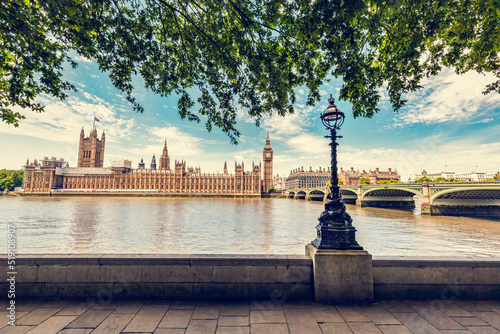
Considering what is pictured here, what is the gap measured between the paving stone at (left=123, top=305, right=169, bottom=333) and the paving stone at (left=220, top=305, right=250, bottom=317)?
0.82 meters

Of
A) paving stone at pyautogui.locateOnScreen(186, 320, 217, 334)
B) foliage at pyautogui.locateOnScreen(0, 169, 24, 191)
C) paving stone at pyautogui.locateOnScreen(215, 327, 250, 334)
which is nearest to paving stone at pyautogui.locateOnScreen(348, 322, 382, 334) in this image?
paving stone at pyautogui.locateOnScreen(215, 327, 250, 334)

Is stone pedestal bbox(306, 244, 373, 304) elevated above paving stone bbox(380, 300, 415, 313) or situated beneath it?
elevated above

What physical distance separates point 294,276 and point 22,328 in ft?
11.6

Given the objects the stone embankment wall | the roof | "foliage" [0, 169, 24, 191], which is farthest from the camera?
the roof

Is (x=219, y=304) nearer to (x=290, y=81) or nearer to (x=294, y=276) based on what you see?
(x=294, y=276)

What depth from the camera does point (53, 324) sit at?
2.91 meters

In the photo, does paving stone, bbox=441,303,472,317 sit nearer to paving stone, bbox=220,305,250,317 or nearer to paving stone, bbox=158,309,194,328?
paving stone, bbox=220,305,250,317

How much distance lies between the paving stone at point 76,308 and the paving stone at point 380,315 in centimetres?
394

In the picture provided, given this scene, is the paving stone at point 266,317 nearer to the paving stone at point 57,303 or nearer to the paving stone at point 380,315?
the paving stone at point 380,315

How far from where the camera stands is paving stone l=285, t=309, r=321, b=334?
2.90m

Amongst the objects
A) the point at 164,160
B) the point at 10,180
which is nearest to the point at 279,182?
the point at 164,160

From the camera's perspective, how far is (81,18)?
374 centimetres

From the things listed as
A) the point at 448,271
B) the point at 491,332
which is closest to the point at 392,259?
the point at 448,271

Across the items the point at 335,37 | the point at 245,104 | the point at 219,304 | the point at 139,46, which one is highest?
the point at 139,46
